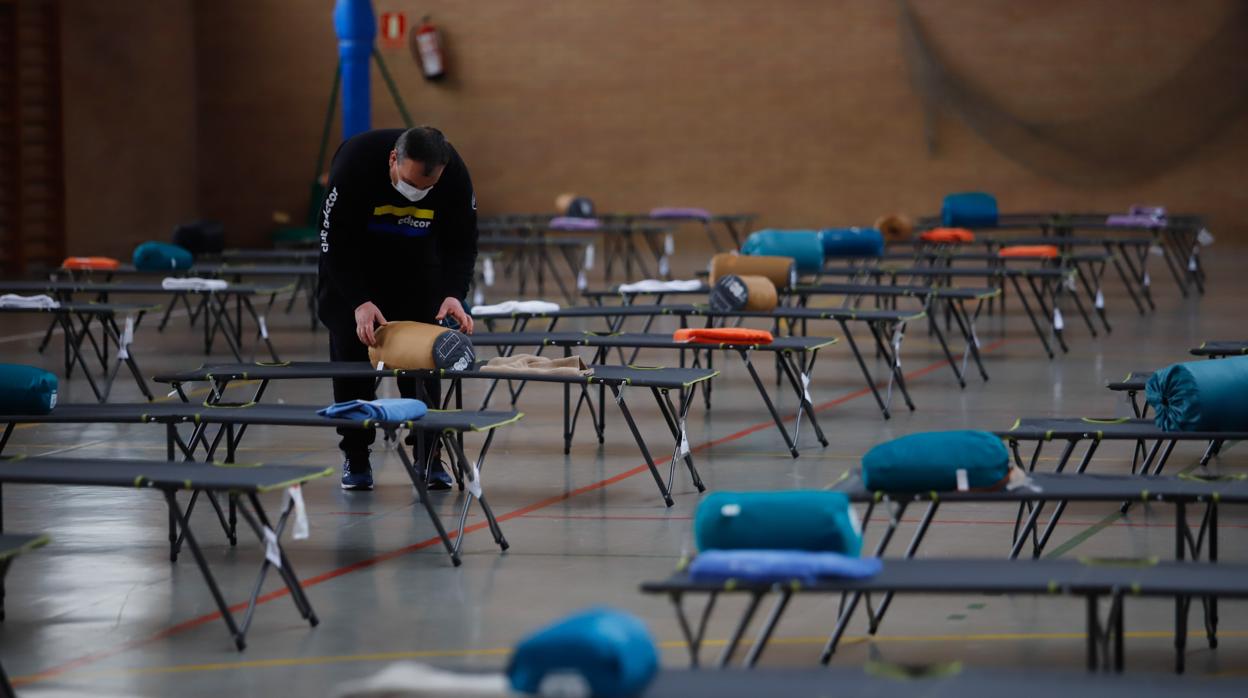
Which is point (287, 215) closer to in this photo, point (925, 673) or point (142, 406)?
point (142, 406)

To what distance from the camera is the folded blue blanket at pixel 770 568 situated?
3.18 meters

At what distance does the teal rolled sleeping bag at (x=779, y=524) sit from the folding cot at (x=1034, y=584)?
0.15 meters

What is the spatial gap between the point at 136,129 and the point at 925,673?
16.9 metres

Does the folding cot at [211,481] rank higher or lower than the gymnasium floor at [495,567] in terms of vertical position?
higher

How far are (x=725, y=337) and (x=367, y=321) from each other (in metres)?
1.76

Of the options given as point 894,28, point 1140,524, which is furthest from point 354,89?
point 1140,524

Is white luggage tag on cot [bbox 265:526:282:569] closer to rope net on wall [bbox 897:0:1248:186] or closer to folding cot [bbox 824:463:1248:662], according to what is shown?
folding cot [bbox 824:463:1248:662]

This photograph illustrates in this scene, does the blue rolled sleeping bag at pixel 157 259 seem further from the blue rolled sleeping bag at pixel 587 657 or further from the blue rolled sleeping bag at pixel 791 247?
the blue rolled sleeping bag at pixel 587 657

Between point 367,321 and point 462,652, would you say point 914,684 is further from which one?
point 367,321

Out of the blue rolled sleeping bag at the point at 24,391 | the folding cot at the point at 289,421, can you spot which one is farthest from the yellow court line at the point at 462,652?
the blue rolled sleeping bag at the point at 24,391

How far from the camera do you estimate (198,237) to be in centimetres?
1291


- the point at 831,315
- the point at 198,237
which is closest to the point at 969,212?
the point at 198,237

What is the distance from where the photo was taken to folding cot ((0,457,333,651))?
3873mm

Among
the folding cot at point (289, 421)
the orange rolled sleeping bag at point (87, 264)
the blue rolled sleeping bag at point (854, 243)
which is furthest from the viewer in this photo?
the blue rolled sleeping bag at point (854, 243)
